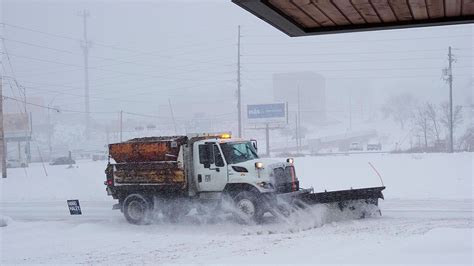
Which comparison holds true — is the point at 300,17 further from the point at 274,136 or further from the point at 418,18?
the point at 274,136

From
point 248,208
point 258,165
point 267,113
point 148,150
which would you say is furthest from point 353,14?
point 267,113

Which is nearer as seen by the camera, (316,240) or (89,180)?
(316,240)

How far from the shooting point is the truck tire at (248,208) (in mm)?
12805

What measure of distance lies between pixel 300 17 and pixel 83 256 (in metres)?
7.18

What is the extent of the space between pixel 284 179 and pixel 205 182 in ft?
6.71

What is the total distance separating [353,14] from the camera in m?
4.70

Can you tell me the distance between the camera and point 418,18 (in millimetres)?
4918

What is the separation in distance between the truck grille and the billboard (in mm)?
50981

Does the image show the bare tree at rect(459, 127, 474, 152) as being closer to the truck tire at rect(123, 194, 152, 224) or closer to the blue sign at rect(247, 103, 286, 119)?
the blue sign at rect(247, 103, 286, 119)

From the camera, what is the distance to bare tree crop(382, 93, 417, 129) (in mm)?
110844

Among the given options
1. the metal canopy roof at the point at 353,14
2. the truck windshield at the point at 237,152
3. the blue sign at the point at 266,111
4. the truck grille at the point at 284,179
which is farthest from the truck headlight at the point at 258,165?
the blue sign at the point at 266,111

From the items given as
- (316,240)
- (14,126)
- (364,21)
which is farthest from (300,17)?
(14,126)

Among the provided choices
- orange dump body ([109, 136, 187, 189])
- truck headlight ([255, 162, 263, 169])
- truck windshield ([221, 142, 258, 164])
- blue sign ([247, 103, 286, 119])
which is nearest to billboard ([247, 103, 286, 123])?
blue sign ([247, 103, 286, 119])

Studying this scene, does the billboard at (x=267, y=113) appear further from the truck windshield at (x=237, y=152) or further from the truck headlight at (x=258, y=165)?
the truck headlight at (x=258, y=165)
